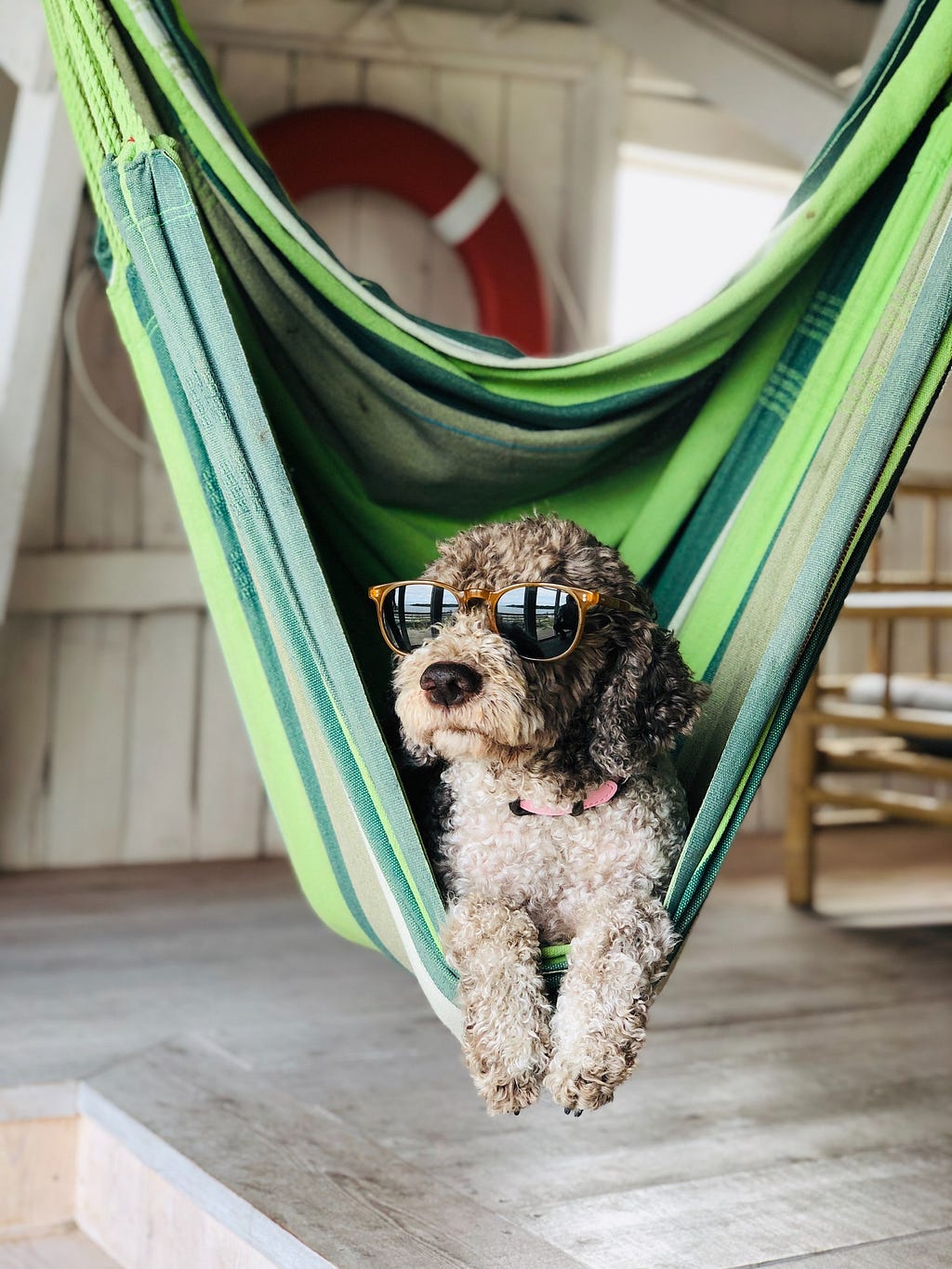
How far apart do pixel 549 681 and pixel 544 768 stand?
0.09 meters

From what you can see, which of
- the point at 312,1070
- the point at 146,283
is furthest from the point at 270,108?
the point at 312,1070

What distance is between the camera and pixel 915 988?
2.61 metres

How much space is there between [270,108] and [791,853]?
2.40 metres

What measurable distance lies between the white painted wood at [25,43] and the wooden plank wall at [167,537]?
89 centimetres

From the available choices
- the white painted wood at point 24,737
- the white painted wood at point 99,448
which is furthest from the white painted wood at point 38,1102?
the white painted wood at point 99,448

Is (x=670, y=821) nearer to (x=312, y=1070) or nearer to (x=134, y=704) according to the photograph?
(x=312, y=1070)

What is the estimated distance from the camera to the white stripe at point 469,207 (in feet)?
12.0

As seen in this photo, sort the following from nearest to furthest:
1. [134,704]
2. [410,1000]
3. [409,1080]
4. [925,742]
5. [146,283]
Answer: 1. [146,283]
2. [409,1080]
3. [410,1000]
4. [925,742]
5. [134,704]

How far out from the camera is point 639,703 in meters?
1.40

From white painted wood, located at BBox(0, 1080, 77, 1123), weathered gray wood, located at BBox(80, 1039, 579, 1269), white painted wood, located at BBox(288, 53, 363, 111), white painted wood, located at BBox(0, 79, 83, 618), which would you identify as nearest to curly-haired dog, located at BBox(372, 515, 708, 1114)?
weathered gray wood, located at BBox(80, 1039, 579, 1269)

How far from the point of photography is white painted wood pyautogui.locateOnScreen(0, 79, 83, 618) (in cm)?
262

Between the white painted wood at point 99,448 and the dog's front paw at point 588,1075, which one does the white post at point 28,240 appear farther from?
the dog's front paw at point 588,1075

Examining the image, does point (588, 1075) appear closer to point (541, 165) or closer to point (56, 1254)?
point (56, 1254)

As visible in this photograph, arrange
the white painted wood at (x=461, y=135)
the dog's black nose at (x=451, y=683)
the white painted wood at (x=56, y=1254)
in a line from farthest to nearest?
the white painted wood at (x=461, y=135) < the white painted wood at (x=56, y=1254) < the dog's black nose at (x=451, y=683)
